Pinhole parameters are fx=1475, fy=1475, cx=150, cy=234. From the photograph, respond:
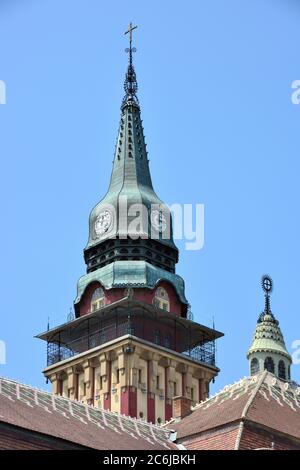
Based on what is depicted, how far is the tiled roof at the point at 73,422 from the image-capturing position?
9062 centimetres

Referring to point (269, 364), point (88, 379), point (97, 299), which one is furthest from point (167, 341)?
point (269, 364)

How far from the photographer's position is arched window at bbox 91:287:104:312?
142m

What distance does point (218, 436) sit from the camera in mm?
96812

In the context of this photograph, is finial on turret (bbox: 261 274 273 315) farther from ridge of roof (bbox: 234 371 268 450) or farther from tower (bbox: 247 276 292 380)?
ridge of roof (bbox: 234 371 268 450)

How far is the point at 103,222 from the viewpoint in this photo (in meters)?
148

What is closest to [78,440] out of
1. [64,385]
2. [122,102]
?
[64,385]

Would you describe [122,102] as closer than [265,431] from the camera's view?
No

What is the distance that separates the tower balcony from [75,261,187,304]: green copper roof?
3058 mm

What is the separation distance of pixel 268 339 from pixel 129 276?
18.1m

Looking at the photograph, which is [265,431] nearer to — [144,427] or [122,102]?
[144,427]

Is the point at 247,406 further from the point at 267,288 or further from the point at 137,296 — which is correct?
the point at 267,288

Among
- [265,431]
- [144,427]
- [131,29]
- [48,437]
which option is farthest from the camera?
[131,29]

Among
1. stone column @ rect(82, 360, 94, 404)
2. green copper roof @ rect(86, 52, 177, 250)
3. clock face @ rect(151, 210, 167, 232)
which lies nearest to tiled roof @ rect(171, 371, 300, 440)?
stone column @ rect(82, 360, 94, 404)
